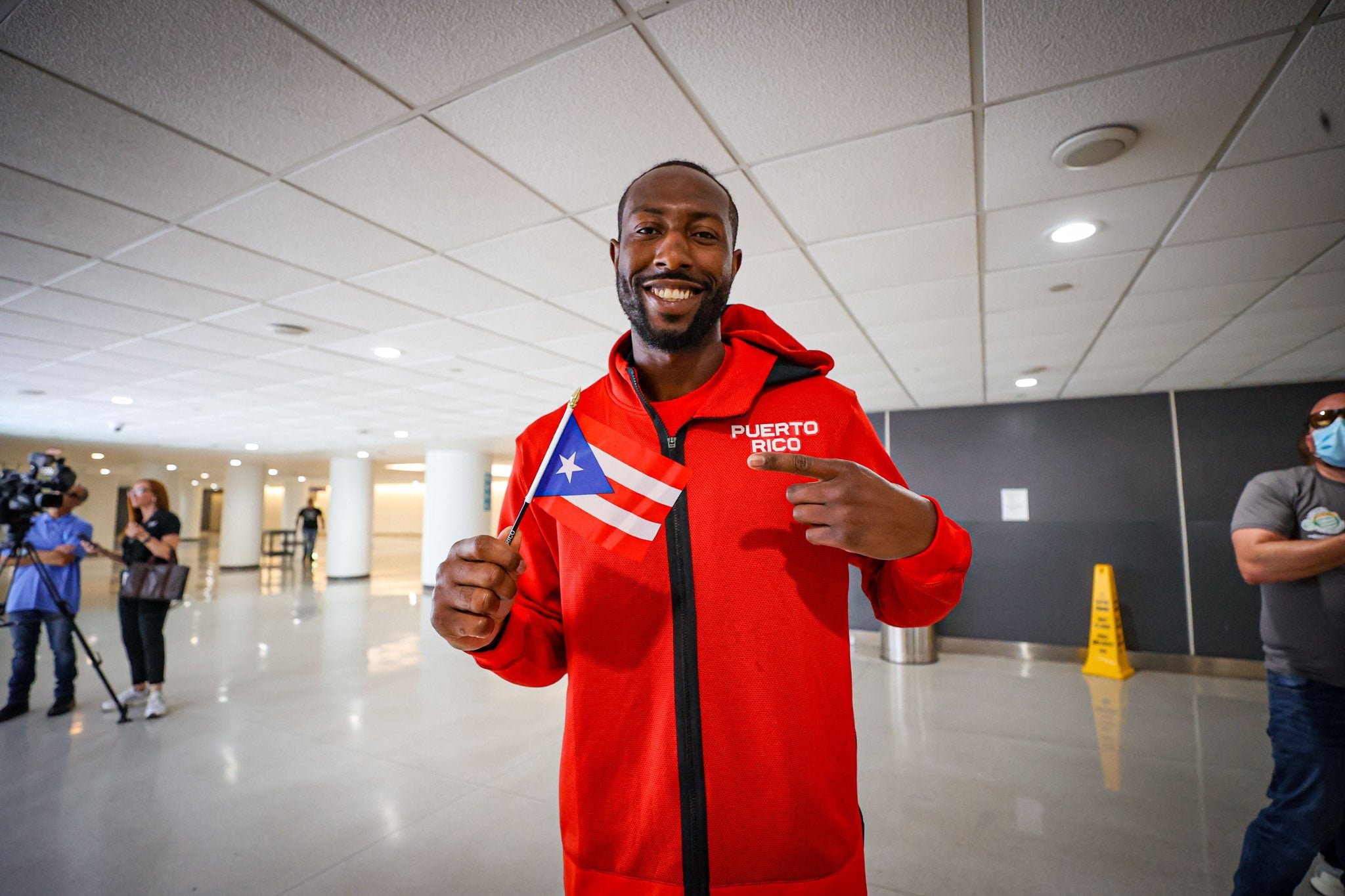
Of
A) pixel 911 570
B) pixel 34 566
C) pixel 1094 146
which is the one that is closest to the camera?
pixel 911 570

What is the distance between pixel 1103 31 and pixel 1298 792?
7.30ft

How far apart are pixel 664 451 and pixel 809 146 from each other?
1.65m

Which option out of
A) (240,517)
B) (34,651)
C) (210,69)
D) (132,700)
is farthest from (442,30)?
(240,517)

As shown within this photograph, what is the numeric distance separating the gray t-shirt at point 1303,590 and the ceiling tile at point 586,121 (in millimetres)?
2152

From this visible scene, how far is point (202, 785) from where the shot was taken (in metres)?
3.11

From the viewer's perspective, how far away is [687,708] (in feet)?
2.99

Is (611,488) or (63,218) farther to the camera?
(63,218)

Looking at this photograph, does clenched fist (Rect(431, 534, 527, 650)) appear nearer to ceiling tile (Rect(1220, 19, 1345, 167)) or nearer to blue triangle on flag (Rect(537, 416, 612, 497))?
blue triangle on flag (Rect(537, 416, 612, 497))

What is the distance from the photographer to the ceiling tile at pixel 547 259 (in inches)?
112

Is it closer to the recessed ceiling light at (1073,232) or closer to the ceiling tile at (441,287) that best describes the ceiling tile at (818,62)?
the recessed ceiling light at (1073,232)

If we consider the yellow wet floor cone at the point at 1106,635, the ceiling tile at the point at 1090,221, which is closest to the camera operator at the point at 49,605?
the ceiling tile at the point at 1090,221

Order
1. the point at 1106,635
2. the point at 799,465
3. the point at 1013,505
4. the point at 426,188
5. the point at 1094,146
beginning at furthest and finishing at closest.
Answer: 1. the point at 1013,505
2. the point at 1106,635
3. the point at 426,188
4. the point at 1094,146
5. the point at 799,465

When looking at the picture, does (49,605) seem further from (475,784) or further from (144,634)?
(475,784)

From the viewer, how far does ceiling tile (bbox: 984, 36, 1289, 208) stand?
177 centimetres
